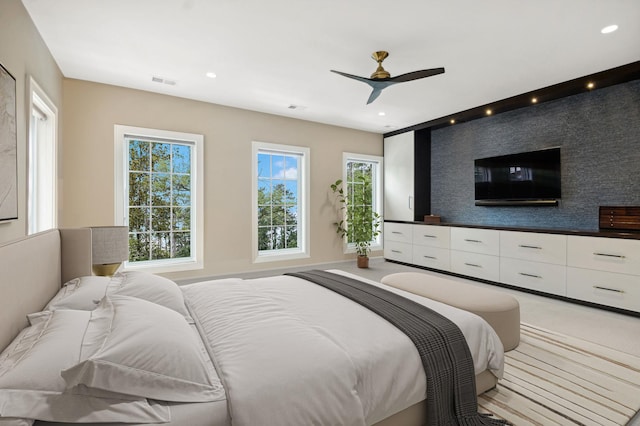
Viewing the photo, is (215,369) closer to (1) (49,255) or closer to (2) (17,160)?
(1) (49,255)

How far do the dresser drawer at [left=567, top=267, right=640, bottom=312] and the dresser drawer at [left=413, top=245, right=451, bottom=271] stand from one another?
1.72 metres

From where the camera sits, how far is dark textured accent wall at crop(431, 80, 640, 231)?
12.3 ft

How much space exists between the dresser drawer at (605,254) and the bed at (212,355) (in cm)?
262

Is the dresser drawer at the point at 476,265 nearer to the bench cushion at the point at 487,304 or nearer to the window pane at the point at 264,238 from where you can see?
the bench cushion at the point at 487,304

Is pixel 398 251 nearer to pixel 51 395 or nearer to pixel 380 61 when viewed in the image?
pixel 380 61

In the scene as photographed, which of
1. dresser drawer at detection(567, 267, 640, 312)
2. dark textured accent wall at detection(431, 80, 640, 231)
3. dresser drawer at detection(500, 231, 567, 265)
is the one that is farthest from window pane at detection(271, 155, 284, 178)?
dresser drawer at detection(567, 267, 640, 312)

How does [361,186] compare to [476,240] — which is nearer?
[476,240]

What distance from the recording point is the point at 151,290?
1.87 m

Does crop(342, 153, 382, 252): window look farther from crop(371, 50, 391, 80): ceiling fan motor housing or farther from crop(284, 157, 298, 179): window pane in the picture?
crop(371, 50, 391, 80): ceiling fan motor housing

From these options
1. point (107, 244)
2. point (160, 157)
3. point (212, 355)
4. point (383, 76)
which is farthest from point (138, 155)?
point (212, 355)

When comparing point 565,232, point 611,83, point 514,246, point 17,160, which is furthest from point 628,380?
point 17,160

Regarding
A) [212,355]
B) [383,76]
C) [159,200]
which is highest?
[383,76]

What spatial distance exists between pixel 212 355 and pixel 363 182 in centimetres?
542

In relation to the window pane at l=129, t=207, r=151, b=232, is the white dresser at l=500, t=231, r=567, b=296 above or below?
below
